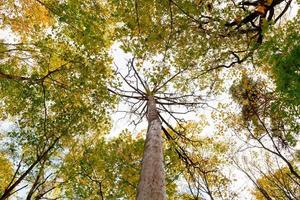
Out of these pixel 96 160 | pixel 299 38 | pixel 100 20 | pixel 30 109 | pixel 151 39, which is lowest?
pixel 299 38

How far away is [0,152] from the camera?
11.4 meters

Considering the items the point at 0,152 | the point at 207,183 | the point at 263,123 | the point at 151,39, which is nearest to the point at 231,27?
the point at 151,39

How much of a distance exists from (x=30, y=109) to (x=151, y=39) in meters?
4.83

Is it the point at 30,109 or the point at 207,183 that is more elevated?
the point at 30,109

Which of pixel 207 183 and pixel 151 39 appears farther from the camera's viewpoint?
pixel 207 183

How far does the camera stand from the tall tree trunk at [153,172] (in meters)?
4.17

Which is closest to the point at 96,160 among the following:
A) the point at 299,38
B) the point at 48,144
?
the point at 48,144

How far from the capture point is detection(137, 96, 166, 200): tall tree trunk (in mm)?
4173

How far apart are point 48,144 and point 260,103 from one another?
8703mm

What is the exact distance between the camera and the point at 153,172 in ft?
15.9

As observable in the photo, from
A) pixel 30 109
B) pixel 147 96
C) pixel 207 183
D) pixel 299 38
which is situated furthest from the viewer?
pixel 207 183

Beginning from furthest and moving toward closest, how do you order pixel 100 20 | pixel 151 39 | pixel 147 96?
1. pixel 147 96
2. pixel 151 39
3. pixel 100 20

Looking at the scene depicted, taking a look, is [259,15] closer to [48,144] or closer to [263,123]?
[263,123]

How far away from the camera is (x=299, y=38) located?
4695mm
